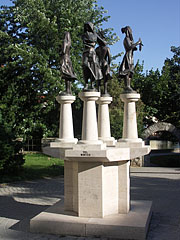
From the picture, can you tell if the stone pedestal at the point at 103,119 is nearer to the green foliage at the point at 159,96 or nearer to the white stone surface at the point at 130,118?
the white stone surface at the point at 130,118

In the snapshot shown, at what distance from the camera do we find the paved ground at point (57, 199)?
22.5ft

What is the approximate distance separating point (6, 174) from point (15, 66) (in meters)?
9.14

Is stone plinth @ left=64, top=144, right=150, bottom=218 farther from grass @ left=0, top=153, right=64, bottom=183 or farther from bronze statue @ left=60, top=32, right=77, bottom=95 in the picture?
grass @ left=0, top=153, right=64, bottom=183

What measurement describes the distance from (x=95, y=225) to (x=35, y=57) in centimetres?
1595

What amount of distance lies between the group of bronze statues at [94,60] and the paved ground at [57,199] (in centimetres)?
336

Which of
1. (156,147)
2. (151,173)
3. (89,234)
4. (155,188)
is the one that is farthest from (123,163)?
(156,147)

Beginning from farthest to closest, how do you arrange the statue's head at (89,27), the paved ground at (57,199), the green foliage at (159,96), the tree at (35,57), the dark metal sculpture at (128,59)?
the green foliage at (159,96)
the tree at (35,57)
the dark metal sculpture at (128,59)
the statue's head at (89,27)
the paved ground at (57,199)

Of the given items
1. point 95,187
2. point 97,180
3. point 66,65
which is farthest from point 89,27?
point 95,187

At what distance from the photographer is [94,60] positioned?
7125mm

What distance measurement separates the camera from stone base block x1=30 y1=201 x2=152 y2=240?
630 centimetres

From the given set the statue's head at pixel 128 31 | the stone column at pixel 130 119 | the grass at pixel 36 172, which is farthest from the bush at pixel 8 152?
the statue's head at pixel 128 31

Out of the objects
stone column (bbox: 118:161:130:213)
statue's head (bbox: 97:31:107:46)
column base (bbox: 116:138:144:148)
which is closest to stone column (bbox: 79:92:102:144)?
column base (bbox: 116:138:144:148)

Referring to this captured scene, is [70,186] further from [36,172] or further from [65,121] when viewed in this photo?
[36,172]

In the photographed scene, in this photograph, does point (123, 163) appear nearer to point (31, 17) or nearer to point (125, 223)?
point (125, 223)
